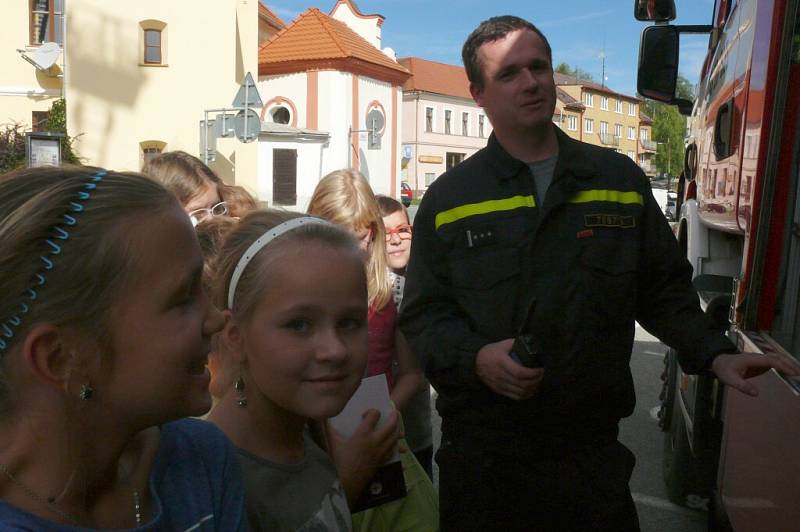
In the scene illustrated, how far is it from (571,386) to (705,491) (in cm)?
226

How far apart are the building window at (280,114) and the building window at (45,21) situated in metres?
13.8

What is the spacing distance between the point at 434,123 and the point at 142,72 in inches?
1588

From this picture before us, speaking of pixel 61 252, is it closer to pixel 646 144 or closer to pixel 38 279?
pixel 38 279

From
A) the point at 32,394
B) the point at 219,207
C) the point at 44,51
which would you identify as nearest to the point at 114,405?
the point at 32,394

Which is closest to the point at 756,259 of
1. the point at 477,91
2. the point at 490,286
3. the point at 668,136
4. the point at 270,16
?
the point at 490,286

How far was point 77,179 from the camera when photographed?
3.95 feet

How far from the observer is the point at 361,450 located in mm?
1800

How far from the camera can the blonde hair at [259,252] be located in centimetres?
175

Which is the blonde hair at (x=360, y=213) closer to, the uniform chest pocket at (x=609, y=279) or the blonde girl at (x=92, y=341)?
the uniform chest pocket at (x=609, y=279)

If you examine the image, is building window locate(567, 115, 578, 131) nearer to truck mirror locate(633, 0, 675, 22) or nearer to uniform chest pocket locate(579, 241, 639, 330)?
truck mirror locate(633, 0, 675, 22)

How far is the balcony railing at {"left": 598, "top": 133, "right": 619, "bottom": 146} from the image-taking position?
93062 millimetres

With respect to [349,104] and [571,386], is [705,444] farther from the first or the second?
[349,104]

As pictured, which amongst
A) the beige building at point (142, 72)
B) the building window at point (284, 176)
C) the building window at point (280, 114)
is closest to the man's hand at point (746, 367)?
the beige building at point (142, 72)

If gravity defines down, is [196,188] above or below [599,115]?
below
